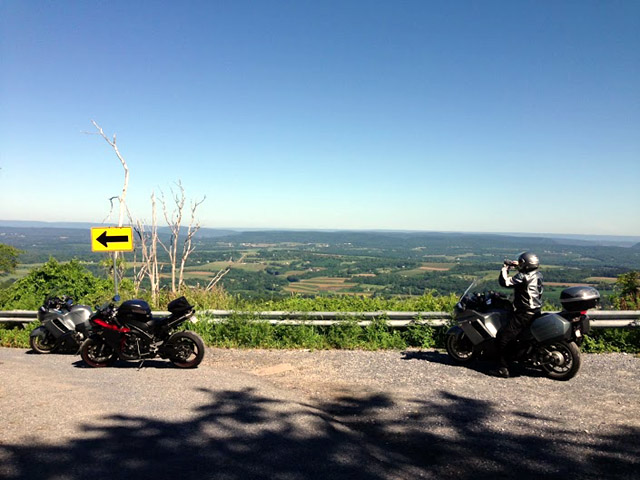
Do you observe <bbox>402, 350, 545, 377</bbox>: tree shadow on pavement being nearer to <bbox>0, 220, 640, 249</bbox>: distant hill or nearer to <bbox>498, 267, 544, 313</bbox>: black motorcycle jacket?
<bbox>498, 267, 544, 313</bbox>: black motorcycle jacket

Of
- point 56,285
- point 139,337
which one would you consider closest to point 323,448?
point 139,337

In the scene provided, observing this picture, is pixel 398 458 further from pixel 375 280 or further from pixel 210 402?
pixel 375 280

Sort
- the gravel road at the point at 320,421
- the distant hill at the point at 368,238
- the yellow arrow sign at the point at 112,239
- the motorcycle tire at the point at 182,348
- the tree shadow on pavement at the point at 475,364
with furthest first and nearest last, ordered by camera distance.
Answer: the distant hill at the point at 368,238 < the yellow arrow sign at the point at 112,239 < the motorcycle tire at the point at 182,348 < the tree shadow on pavement at the point at 475,364 < the gravel road at the point at 320,421

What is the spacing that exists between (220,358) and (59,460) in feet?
13.8

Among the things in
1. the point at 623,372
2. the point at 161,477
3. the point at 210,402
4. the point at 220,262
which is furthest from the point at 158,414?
the point at 220,262

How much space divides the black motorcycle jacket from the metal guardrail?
195cm

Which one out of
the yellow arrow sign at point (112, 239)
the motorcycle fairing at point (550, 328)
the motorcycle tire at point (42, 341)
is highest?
the yellow arrow sign at point (112, 239)

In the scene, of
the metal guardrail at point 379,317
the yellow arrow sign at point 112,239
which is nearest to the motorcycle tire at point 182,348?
the metal guardrail at point 379,317

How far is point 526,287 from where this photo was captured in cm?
654

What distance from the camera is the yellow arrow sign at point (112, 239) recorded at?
952 cm

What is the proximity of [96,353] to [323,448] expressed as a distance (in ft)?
16.5

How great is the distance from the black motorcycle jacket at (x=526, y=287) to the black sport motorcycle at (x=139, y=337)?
4.69 meters

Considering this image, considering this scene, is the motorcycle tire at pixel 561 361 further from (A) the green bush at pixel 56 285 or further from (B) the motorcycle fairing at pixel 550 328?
(A) the green bush at pixel 56 285

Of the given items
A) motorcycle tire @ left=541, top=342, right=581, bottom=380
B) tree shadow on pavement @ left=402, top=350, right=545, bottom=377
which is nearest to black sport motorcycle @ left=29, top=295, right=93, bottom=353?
tree shadow on pavement @ left=402, top=350, right=545, bottom=377
